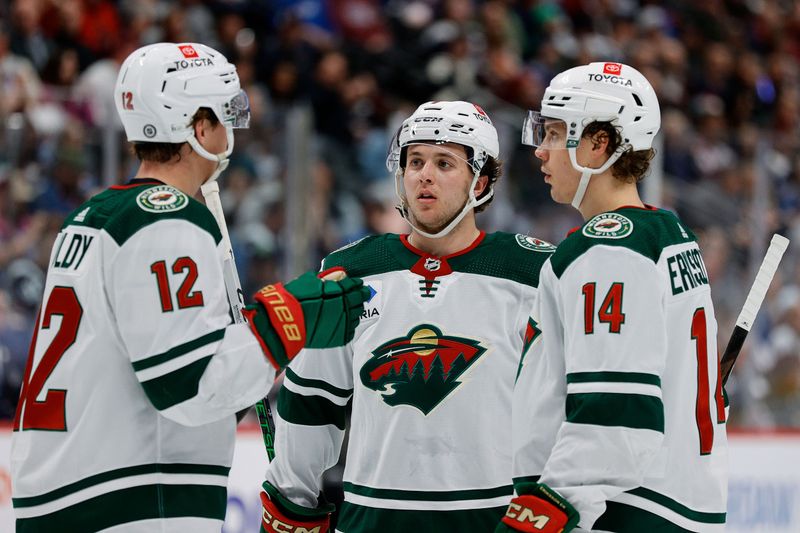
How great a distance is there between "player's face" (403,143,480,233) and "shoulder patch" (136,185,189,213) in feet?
2.69

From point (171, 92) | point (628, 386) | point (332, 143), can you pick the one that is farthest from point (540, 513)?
point (332, 143)

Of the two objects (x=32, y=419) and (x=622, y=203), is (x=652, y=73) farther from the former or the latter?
(x=32, y=419)

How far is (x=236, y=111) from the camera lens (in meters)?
2.57

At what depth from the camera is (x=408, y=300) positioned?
115 inches

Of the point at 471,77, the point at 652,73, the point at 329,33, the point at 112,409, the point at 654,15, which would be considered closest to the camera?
the point at 112,409

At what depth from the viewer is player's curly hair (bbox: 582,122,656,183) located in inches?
98.0

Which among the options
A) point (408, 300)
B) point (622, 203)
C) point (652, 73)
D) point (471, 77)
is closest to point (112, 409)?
point (408, 300)

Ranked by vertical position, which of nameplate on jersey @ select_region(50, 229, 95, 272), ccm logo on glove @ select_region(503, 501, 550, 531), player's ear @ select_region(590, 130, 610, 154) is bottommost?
ccm logo on glove @ select_region(503, 501, 550, 531)

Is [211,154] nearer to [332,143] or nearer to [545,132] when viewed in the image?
[545,132]

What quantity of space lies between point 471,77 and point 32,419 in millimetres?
5380

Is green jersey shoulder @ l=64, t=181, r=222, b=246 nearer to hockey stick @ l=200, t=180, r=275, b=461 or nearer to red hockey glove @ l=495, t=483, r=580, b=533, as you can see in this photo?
hockey stick @ l=200, t=180, r=275, b=461

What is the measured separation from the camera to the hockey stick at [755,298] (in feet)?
9.29

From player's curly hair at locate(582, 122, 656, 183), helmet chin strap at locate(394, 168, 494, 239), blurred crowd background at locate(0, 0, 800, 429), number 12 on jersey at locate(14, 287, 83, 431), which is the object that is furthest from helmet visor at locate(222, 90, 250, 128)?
blurred crowd background at locate(0, 0, 800, 429)

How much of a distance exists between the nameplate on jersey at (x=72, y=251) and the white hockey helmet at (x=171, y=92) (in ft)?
0.84
